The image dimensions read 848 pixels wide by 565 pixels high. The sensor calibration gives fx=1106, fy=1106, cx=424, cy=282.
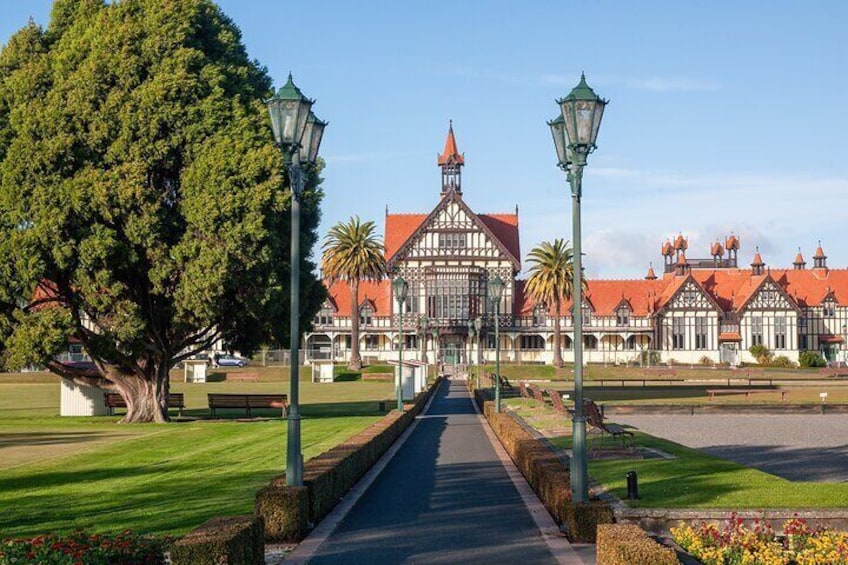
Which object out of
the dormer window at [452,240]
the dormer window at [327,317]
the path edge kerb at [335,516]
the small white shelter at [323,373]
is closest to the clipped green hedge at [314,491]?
the path edge kerb at [335,516]

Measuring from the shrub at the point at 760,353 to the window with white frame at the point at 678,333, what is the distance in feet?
21.6

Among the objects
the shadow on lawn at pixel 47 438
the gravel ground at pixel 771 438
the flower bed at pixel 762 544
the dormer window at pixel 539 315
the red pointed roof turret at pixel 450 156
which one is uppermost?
the red pointed roof turret at pixel 450 156

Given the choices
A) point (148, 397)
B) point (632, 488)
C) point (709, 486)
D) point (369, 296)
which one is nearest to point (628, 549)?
point (632, 488)

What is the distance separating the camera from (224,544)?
9828 mm

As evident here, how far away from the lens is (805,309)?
114 meters

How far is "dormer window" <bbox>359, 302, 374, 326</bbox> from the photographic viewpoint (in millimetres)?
108625

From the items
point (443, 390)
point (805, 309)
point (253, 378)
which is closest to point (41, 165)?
point (443, 390)

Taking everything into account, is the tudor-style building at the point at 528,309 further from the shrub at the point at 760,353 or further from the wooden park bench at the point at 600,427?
the wooden park bench at the point at 600,427

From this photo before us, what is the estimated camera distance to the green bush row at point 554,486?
1333cm

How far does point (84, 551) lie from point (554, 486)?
720cm

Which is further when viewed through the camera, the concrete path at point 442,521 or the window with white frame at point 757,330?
the window with white frame at point 757,330

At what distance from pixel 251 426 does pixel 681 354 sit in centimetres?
7836

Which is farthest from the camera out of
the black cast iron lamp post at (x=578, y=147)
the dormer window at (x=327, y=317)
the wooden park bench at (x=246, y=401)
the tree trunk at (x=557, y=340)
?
the dormer window at (x=327, y=317)

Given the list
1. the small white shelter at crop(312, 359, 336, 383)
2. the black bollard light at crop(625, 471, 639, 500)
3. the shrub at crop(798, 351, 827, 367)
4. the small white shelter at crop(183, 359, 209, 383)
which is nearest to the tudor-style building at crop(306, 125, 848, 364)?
the shrub at crop(798, 351, 827, 367)
